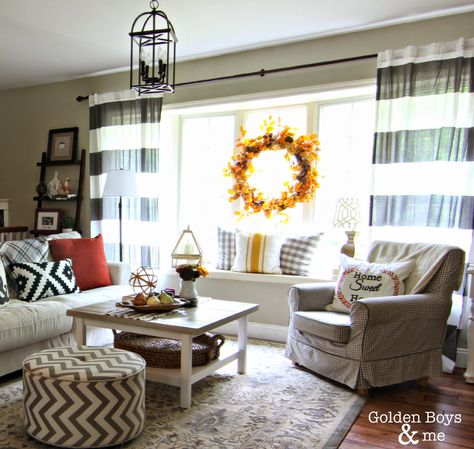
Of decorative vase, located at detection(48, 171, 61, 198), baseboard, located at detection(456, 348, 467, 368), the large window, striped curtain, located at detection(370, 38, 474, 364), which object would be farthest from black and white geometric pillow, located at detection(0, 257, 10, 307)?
baseboard, located at detection(456, 348, 467, 368)

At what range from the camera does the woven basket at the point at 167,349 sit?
2.64 metres

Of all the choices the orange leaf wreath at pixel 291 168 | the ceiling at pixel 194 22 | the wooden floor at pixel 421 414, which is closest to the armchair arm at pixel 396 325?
the wooden floor at pixel 421 414

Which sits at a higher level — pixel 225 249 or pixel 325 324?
pixel 225 249

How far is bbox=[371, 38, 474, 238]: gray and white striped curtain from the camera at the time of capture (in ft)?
10.3

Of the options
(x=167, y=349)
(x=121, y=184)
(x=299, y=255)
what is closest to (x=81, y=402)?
(x=167, y=349)

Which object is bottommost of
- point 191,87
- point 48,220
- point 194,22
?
point 48,220

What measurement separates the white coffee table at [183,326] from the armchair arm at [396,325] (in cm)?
69

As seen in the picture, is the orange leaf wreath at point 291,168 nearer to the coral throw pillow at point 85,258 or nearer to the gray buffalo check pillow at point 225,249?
the gray buffalo check pillow at point 225,249

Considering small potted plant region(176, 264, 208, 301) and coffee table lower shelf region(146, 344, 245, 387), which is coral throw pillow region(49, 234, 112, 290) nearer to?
small potted plant region(176, 264, 208, 301)

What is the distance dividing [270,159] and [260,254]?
88 cm

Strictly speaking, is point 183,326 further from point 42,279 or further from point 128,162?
point 128,162

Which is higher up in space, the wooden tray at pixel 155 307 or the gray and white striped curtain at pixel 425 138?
Answer: the gray and white striped curtain at pixel 425 138

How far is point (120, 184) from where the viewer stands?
405 cm

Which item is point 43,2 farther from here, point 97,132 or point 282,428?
point 282,428
